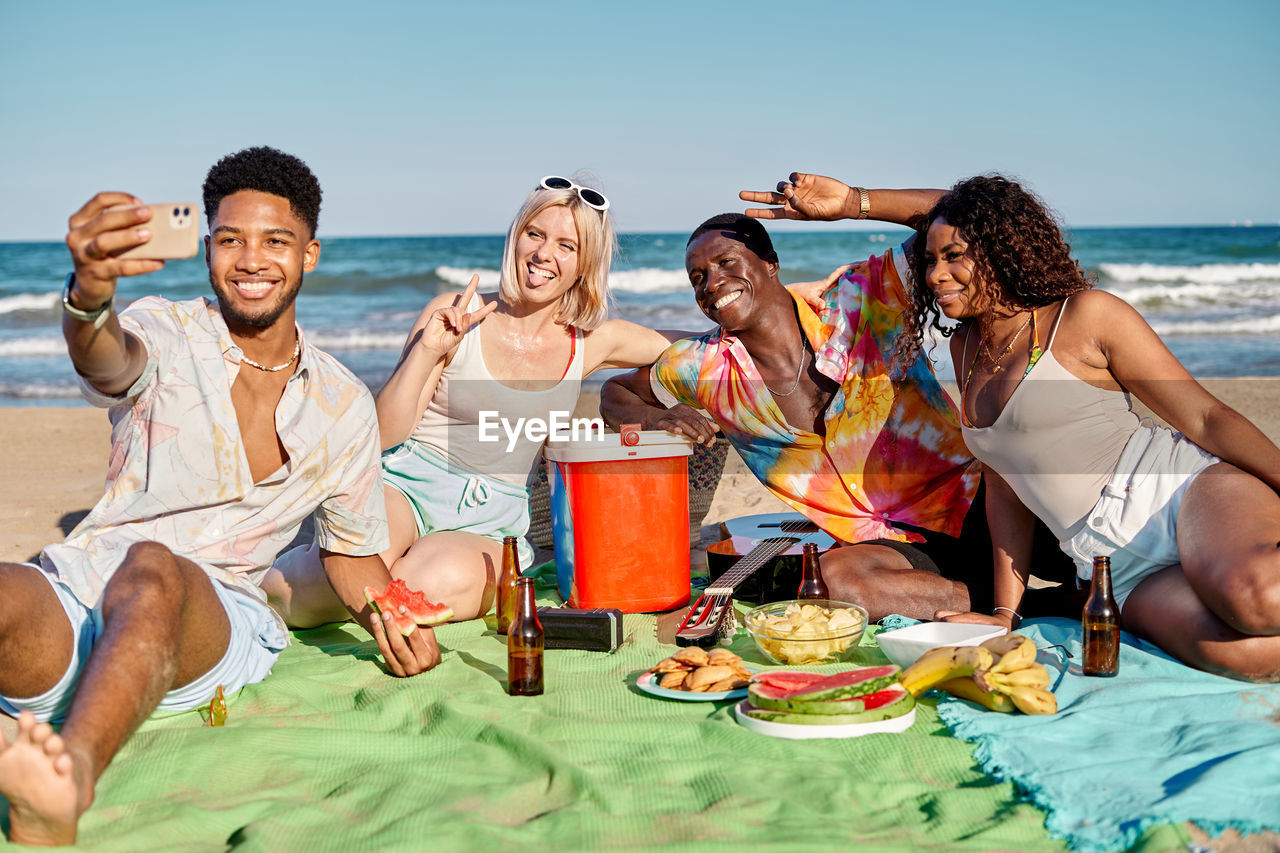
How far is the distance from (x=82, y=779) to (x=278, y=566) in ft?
7.40

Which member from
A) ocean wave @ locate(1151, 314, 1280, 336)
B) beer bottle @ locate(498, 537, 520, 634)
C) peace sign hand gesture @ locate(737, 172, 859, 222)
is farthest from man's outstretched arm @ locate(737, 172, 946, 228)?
ocean wave @ locate(1151, 314, 1280, 336)

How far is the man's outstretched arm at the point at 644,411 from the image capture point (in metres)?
4.78

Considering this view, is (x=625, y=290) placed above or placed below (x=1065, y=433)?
above

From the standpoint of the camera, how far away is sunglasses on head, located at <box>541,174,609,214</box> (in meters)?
4.91

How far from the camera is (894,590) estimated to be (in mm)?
4434

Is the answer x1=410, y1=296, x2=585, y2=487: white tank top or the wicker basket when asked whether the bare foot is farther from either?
the wicker basket

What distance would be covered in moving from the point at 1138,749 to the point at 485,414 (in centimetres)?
305

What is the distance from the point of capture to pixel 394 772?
118 inches

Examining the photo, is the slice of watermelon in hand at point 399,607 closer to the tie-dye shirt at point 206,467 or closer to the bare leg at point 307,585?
the tie-dye shirt at point 206,467

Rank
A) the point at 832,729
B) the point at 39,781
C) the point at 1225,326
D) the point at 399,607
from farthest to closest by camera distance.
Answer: the point at 1225,326 → the point at 399,607 → the point at 832,729 → the point at 39,781

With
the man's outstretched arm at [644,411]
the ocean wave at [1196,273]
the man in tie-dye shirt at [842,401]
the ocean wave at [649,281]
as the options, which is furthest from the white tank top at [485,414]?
the ocean wave at [1196,273]

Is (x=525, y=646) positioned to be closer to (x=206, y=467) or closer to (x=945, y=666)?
(x=206, y=467)

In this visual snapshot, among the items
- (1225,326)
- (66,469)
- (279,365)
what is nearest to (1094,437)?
(279,365)

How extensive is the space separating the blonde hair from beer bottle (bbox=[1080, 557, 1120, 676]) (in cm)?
255
